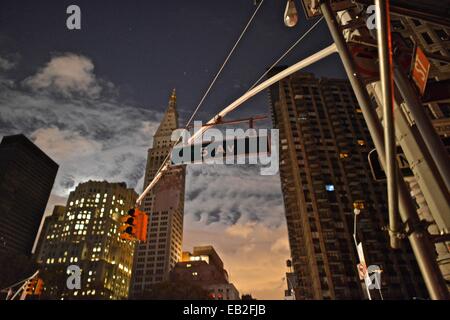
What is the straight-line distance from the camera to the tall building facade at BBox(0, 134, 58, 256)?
555ft

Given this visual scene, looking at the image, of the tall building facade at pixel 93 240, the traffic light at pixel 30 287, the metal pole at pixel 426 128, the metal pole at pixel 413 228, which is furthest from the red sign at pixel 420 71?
the tall building facade at pixel 93 240

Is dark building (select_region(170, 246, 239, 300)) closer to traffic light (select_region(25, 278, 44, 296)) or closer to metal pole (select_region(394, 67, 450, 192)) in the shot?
traffic light (select_region(25, 278, 44, 296))

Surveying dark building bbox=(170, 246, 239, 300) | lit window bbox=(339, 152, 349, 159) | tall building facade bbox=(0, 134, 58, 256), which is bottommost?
dark building bbox=(170, 246, 239, 300)

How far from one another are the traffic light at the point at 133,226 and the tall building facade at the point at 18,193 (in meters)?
191

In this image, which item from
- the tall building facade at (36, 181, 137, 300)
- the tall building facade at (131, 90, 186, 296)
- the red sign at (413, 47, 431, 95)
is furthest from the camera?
the tall building facade at (131, 90, 186, 296)

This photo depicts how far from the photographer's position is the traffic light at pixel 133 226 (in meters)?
11.5

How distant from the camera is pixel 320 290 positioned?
5881cm

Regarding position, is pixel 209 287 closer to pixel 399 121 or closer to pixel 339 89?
pixel 339 89

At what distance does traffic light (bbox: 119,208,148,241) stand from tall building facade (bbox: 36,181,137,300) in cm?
12419

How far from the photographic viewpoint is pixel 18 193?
181 metres

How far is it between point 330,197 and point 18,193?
612 feet

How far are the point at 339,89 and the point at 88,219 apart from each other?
12634 centimetres

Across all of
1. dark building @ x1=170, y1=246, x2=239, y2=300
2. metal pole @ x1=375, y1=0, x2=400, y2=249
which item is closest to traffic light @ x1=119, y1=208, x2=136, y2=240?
metal pole @ x1=375, y1=0, x2=400, y2=249
